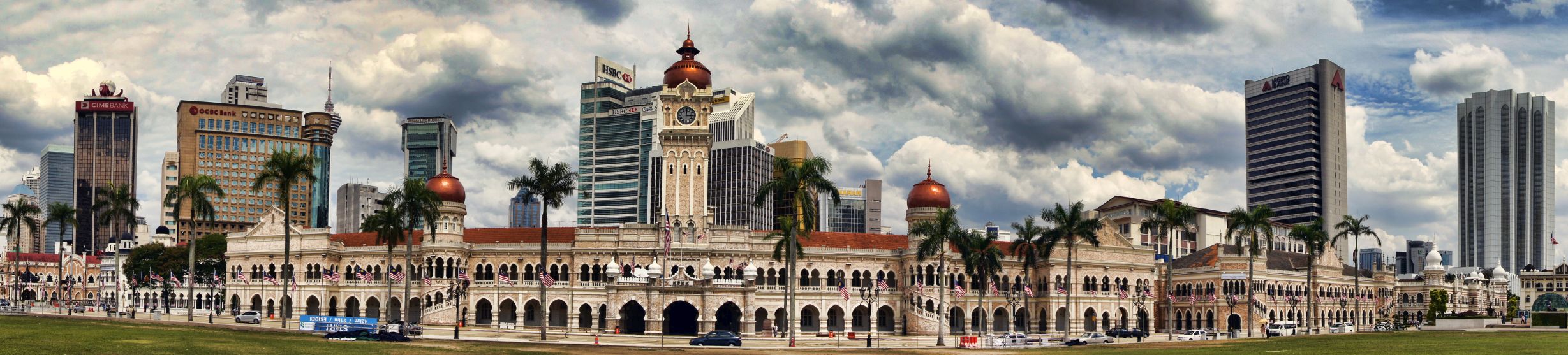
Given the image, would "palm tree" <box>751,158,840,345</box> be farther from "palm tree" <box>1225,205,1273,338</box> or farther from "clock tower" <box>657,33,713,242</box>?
"palm tree" <box>1225,205,1273,338</box>

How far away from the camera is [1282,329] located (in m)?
114

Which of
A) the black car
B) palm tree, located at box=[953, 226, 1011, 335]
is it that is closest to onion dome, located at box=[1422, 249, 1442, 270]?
palm tree, located at box=[953, 226, 1011, 335]

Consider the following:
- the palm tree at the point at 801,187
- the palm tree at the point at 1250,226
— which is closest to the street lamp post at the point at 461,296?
the palm tree at the point at 801,187

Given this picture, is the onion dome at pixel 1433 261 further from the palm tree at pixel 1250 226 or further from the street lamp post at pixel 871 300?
the street lamp post at pixel 871 300

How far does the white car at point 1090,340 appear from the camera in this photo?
85938mm

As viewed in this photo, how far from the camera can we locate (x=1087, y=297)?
379 ft

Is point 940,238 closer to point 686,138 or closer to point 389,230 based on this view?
point 686,138

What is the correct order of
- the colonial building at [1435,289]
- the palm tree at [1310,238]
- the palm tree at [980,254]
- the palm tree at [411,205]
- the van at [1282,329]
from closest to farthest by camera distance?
the palm tree at [411,205] → the palm tree at [980,254] → the van at [1282,329] → the palm tree at [1310,238] → the colonial building at [1435,289]

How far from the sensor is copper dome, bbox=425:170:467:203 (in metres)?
114

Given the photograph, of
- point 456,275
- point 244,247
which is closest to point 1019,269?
point 456,275

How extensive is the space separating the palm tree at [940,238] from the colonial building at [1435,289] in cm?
6326

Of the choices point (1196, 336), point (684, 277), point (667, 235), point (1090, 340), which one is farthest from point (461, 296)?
point (1196, 336)

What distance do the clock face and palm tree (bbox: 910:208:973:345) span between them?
20.5 metres

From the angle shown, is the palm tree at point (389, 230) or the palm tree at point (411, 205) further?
the palm tree at point (389, 230)
